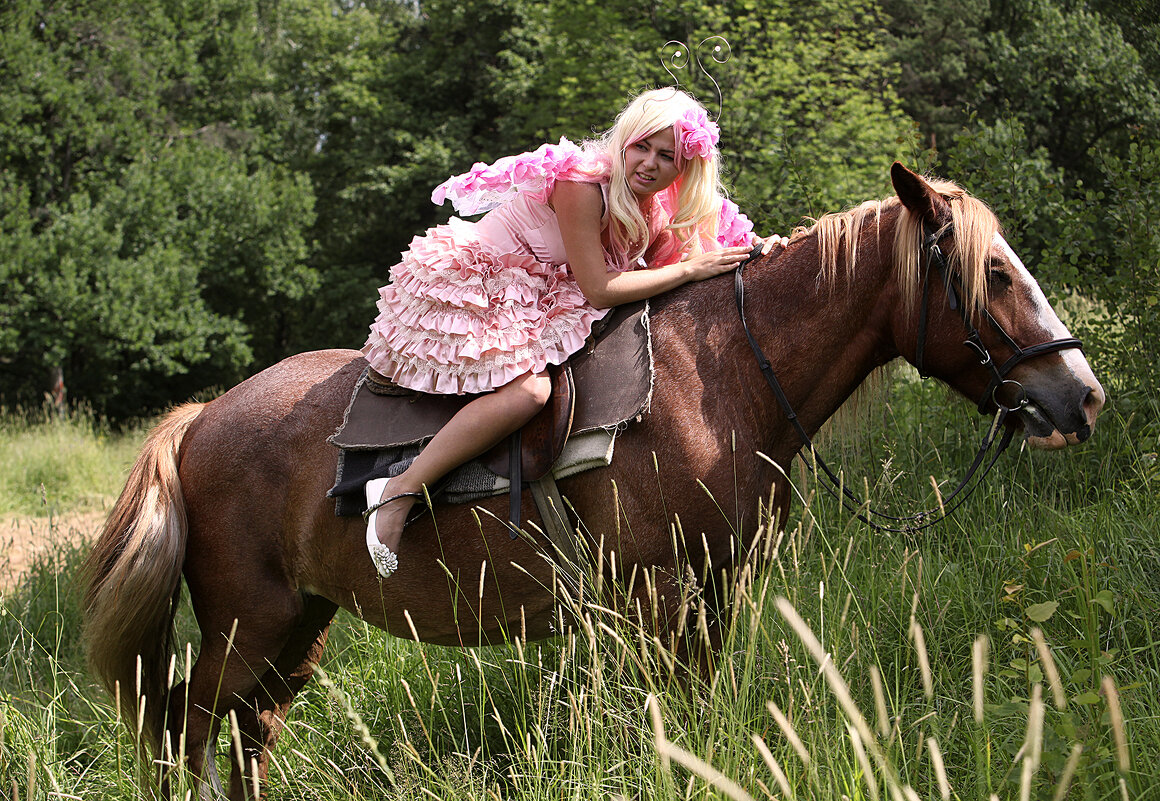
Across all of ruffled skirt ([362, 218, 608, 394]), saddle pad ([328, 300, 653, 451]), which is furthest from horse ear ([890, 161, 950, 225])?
ruffled skirt ([362, 218, 608, 394])

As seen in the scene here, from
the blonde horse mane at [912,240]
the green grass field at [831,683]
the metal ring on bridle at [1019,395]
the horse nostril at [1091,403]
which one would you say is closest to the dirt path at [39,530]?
the green grass field at [831,683]

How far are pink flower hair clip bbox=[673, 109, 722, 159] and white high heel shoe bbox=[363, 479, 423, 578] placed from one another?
144 cm

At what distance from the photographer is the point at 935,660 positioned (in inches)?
113

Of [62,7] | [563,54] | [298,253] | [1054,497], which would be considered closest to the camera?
[1054,497]

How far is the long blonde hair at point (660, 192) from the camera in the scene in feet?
9.18

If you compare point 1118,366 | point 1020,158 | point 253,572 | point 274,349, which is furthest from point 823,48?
point 274,349

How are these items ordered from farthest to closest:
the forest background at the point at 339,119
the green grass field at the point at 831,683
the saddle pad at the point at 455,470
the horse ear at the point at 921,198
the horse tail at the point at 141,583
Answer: the forest background at the point at 339,119
the horse tail at the point at 141,583
the saddle pad at the point at 455,470
the horse ear at the point at 921,198
the green grass field at the point at 831,683

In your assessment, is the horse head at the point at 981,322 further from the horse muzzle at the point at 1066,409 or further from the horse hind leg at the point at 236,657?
the horse hind leg at the point at 236,657

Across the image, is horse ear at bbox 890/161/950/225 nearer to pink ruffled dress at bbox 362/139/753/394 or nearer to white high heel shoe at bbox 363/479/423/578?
pink ruffled dress at bbox 362/139/753/394

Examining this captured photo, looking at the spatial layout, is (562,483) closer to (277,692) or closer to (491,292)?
(491,292)

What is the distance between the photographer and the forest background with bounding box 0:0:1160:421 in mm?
15008

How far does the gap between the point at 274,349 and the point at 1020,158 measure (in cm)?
2437

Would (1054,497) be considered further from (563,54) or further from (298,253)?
(298,253)

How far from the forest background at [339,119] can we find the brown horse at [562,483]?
25.3ft
